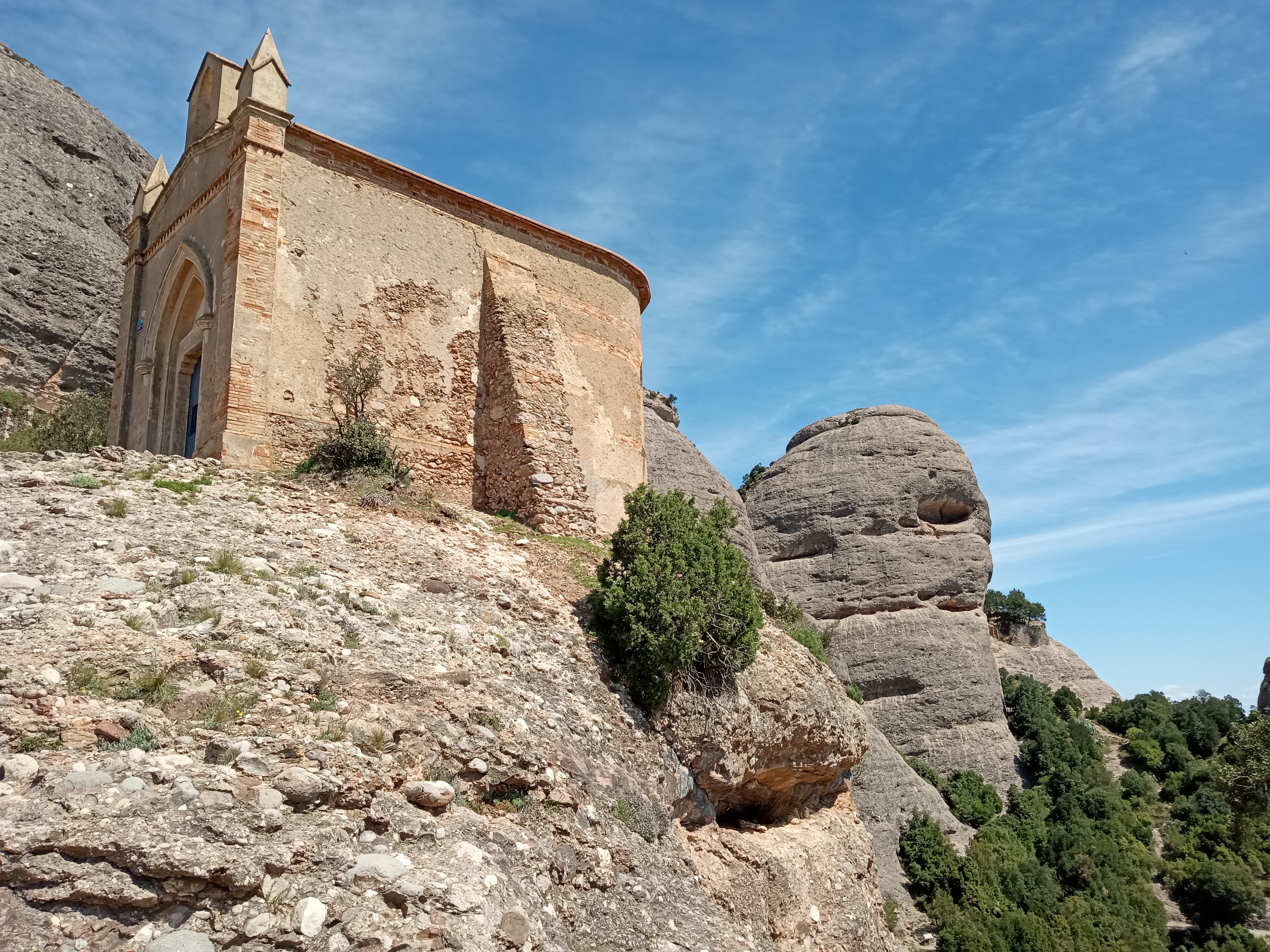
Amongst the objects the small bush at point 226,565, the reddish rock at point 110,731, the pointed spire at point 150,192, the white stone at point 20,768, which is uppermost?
the pointed spire at point 150,192

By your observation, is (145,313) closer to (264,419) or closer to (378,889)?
(264,419)

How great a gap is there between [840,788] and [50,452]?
11.8 metres

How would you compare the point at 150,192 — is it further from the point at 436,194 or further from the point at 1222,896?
the point at 1222,896

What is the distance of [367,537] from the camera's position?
1130cm

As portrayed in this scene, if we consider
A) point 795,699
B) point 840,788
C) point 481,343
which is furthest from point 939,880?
point 481,343

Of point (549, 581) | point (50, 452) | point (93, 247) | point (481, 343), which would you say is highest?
point (93, 247)

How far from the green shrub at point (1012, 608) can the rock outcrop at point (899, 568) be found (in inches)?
207

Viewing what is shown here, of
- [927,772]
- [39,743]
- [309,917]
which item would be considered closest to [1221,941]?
[927,772]

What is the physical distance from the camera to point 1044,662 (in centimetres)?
4091

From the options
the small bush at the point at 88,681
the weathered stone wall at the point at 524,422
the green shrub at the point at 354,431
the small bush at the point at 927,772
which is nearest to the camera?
the small bush at the point at 88,681

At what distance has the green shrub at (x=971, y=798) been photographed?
29.6 meters

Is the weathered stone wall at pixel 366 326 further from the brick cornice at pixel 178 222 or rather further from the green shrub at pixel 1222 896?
the green shrub at pixel 1222 896

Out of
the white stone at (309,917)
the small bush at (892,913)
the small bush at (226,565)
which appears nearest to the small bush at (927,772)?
the small bush at (892,913)

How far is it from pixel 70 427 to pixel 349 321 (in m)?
7.33
